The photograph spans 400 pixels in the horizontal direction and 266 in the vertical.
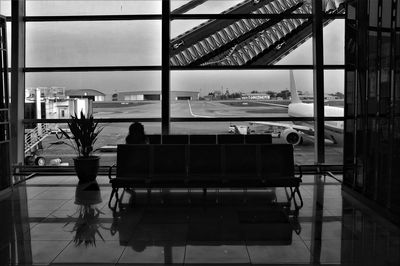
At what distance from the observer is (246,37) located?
9117mm

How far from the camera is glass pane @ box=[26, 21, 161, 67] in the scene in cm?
892

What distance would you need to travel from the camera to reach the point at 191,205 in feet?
18.9

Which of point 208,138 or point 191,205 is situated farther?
point 208,138

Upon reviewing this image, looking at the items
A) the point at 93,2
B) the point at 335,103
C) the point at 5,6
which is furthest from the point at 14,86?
the point at 335,103

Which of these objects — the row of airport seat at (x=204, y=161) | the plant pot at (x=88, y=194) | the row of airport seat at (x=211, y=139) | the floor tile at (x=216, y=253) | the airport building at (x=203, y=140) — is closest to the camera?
the floor tile at (x=216, y=253)

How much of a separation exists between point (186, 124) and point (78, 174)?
2.52 m

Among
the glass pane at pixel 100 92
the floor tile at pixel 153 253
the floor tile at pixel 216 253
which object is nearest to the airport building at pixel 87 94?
the glass pane at pixel 100 92

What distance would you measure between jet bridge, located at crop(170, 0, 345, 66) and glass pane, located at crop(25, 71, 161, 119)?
852 millimetres

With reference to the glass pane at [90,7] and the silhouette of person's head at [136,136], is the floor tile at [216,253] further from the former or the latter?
the glass pane at [90,7]

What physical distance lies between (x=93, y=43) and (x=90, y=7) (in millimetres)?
749

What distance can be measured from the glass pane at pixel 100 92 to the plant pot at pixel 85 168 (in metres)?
1.64

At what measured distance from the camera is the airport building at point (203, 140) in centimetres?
422

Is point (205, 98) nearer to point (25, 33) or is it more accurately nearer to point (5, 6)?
point (25, 33)

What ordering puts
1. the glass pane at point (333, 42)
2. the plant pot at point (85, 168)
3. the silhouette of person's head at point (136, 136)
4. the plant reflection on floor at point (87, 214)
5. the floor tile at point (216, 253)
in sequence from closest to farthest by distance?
the floor tile at point (216, 253) → the plant reflection on floor at point (87, 214) → the silhouette of person's head at point (136, 136) → the plant pot at point (85, 168) → the glass pane at point (333, 42)
